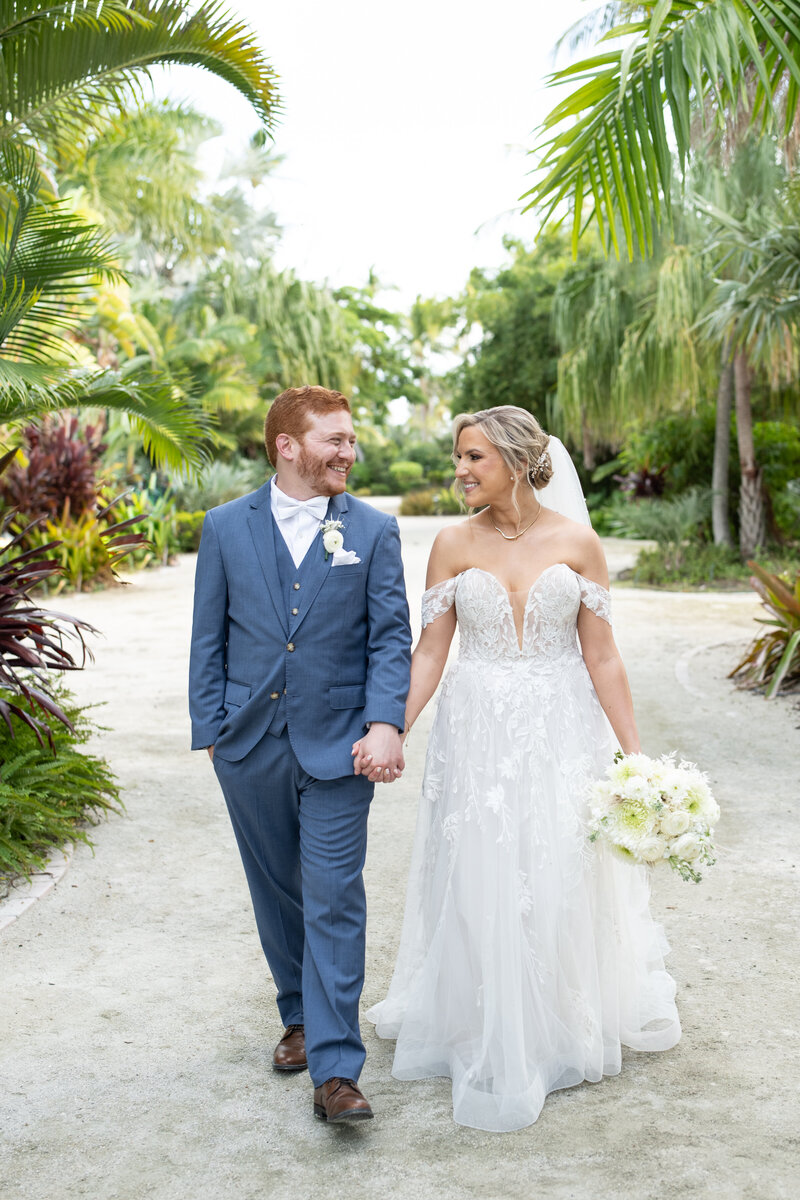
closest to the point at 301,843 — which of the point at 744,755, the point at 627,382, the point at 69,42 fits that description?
the point at 744,755

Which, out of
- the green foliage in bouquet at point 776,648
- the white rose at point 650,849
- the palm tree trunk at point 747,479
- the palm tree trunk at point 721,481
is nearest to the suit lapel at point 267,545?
the white rose at point 650,849

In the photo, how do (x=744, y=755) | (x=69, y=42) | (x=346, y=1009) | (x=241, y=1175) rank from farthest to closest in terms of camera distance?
(x=744, y=755), (x=69, y=42), (x=346, y=1009), (x=241, y=1175)

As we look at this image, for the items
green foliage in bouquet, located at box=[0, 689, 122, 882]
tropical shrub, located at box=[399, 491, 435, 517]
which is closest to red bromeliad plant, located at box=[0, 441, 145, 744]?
Answer: green foliage in bouquet, located at box=[0, 689, 122, 882]

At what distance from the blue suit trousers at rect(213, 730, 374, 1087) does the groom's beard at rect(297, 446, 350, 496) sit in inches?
27.2

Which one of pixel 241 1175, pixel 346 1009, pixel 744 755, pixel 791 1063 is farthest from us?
pixel 744 755

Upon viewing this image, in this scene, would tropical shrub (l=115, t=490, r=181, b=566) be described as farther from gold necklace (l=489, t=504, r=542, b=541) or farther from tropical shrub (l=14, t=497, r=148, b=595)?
gold necklace (l=489, t=504, r=542, b=541)

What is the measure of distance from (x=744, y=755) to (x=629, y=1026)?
3999mm

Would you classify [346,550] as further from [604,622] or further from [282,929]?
[282,929]

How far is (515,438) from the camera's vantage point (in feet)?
10.7

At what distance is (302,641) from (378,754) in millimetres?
374

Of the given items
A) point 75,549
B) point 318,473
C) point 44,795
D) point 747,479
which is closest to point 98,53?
point 44,795

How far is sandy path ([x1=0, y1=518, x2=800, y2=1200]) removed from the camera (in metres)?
2.72

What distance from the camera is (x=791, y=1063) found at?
128 inches

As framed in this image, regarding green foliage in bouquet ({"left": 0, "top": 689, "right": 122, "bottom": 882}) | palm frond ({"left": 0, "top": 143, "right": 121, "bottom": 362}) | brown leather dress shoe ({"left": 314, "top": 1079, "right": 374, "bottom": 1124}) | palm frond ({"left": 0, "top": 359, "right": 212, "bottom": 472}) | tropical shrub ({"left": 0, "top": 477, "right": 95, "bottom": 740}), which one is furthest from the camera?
palm frond ({"left": 0, "top": 359, "right": 212, "bottom": 472})
